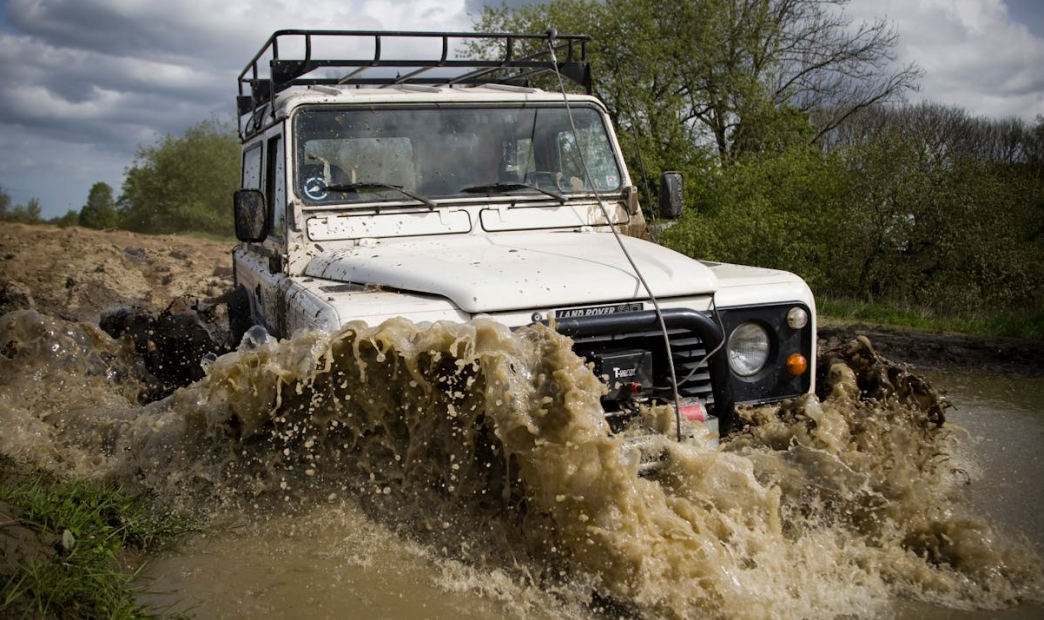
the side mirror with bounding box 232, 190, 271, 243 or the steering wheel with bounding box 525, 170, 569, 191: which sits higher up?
the steering wheel with bounding box 525, 170, 569, 191

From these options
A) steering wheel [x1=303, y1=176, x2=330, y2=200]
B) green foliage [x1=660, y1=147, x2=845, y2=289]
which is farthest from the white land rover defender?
green foliage [x1=660, y1=147, x2=845, y2=289]

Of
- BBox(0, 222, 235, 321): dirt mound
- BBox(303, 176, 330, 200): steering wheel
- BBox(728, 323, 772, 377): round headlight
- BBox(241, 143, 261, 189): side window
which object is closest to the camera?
BBox(728, 323, 772, 377): round headlight

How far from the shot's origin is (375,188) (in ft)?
15.2

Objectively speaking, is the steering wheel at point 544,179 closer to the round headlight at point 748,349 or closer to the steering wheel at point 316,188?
the steering wheel at point 316,188

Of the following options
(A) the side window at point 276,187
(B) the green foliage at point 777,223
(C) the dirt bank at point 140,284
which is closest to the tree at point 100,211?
(C) the dirt bank at point 140,284

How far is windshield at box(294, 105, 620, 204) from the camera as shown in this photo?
4645 mm

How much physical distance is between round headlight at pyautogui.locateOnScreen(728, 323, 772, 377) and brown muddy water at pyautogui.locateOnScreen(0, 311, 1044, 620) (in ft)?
0.70

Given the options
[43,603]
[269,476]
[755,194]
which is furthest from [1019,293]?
[43,603]

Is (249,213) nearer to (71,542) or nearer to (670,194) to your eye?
(71,542)

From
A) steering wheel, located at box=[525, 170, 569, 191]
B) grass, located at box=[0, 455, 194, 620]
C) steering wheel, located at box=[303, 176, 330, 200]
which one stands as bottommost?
grass, located at box=[0, 455, 194, 620]

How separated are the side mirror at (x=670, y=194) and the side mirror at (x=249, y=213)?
211cm

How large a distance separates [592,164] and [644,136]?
12.6m

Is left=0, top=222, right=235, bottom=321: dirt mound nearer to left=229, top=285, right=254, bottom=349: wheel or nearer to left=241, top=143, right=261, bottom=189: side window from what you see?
left=229, top=285, right=254, bottom=349: wheel

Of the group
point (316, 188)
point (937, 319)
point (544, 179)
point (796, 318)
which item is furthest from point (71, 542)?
point (937, 319)
